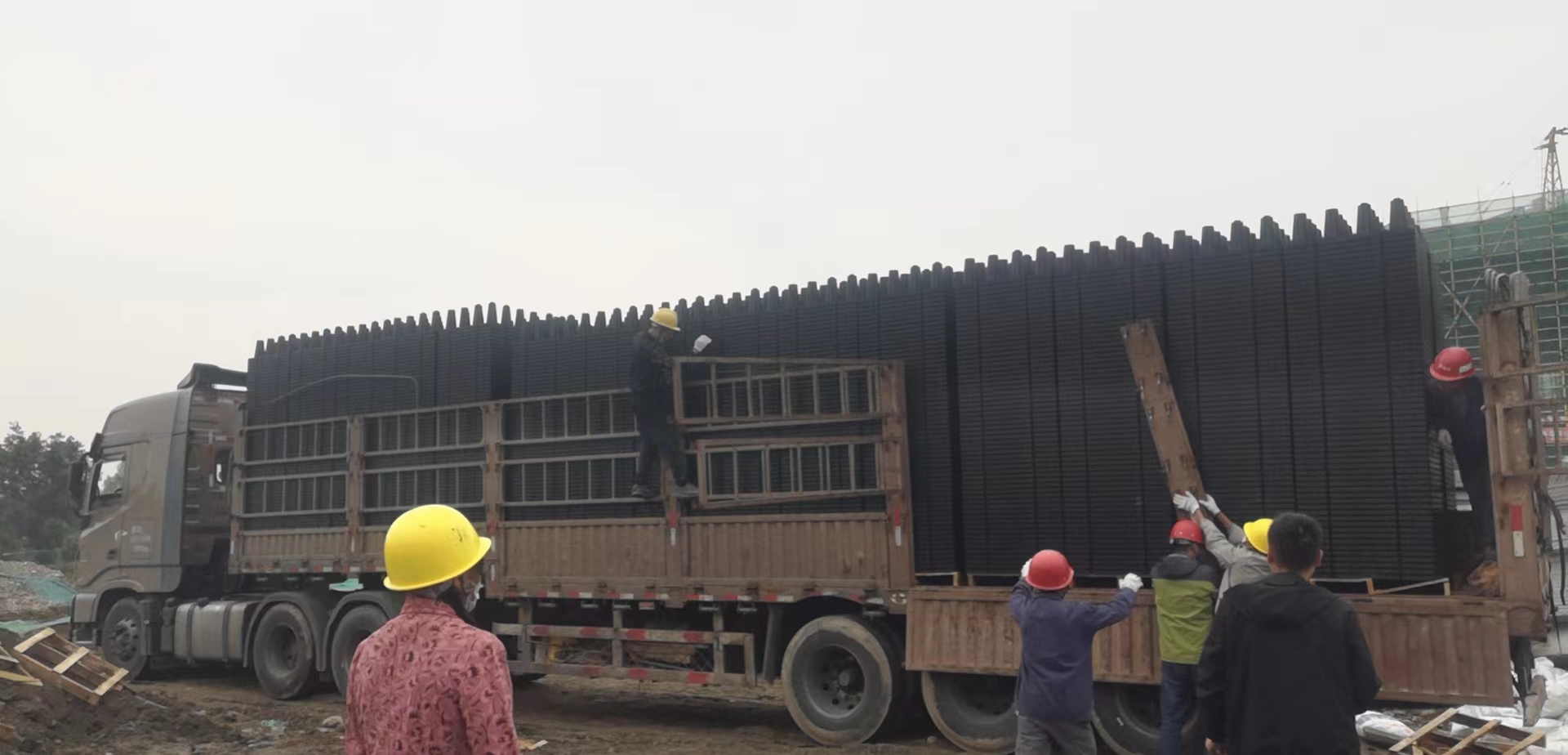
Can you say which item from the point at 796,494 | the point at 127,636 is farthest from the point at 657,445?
the point at 127,636

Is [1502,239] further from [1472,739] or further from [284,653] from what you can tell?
[284,653]

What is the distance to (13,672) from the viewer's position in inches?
406

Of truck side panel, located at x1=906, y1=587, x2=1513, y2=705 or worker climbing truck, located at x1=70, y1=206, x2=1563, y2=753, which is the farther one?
worker climbing truck, located at x1=70, y1=206, x2=1563, y2=753

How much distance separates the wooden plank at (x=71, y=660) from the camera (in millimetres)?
10805

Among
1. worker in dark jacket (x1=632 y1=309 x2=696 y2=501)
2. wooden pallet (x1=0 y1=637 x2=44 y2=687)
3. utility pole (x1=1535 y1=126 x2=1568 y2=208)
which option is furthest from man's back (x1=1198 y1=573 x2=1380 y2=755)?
utility pole (x1=1535 y1=126 x2=1568 y2=208)

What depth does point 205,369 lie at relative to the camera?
46.6ft

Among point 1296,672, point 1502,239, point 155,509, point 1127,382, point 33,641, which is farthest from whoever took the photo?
point 1502,239

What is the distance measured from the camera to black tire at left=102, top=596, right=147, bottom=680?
14070 mm

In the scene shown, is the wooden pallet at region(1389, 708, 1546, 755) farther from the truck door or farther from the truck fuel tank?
the truck door

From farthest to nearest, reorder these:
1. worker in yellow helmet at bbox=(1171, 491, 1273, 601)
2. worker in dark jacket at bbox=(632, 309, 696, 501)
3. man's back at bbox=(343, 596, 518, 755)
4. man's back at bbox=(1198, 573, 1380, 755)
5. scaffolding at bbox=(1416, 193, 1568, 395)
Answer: scaffolding at bbox=(1416, 193, 1568, 395)
worker in dark jacket at bbox=(632, 309, 696, 501)
worker in yellow helmet at bbox=(1171, 491, 1273, 601)
man's back at bbox=(1198, 573, 1380, 755)
man's back at bbox=(343, 596, 518, 755)

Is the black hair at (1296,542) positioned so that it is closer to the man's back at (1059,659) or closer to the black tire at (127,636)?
the man's back at (1059,659)

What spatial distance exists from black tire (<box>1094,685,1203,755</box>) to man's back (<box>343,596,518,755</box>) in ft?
19.8

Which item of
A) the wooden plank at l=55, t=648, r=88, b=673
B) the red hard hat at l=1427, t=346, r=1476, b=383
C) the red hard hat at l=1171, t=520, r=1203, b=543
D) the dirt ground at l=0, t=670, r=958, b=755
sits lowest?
the dirt ground at l=0, t=670, r=958, b=755

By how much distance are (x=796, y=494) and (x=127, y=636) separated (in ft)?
29.7
